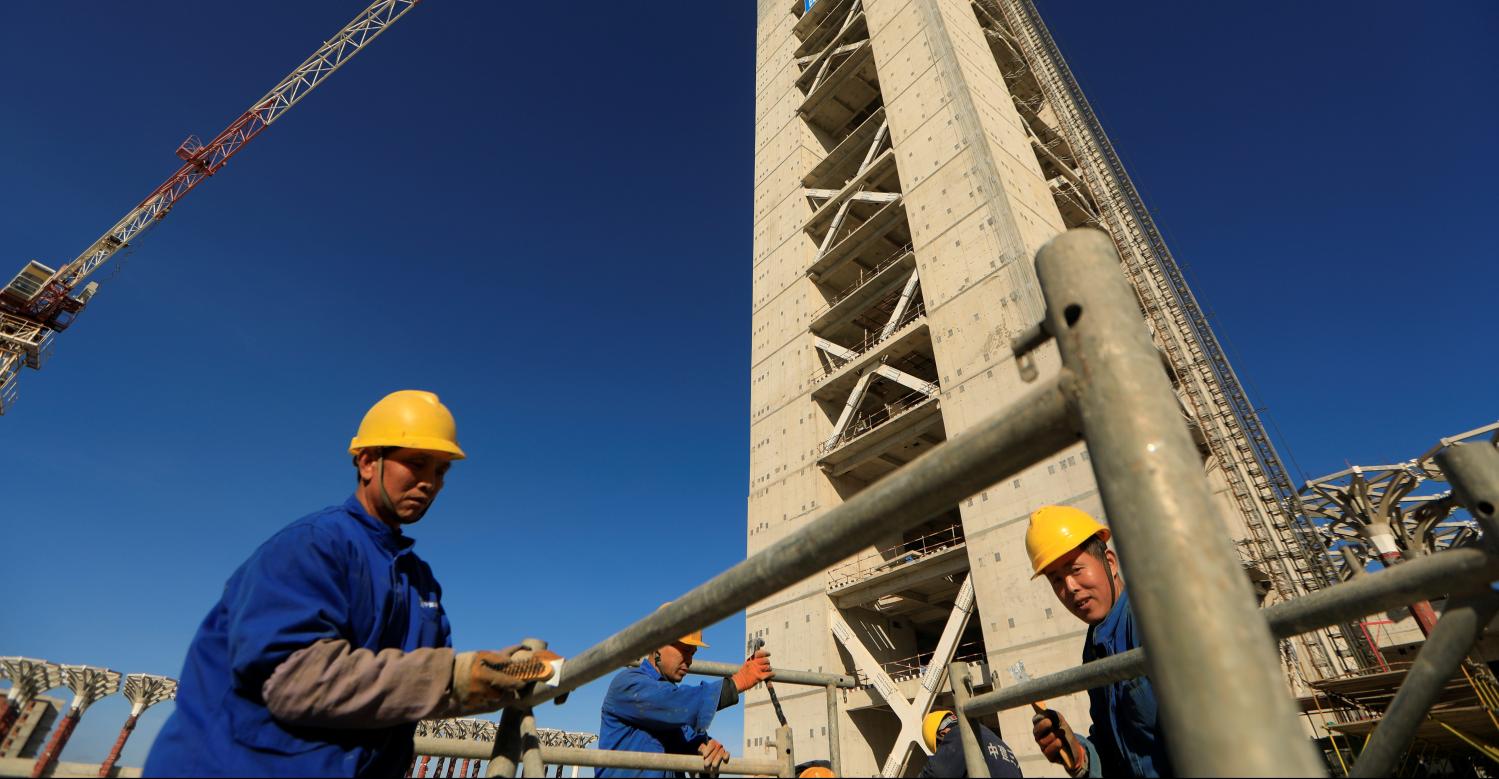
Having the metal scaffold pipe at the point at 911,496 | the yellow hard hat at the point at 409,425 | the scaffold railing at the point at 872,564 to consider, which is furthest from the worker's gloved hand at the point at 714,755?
the scaffold railing at the point at 872,564

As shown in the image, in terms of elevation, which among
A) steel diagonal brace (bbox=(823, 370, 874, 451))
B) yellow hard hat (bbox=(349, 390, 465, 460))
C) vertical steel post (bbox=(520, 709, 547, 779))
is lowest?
vertical steel post (bbox=(520, 709, 547, 779))

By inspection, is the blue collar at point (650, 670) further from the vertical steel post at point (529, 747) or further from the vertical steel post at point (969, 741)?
the vertical steel post at point (529, 747)

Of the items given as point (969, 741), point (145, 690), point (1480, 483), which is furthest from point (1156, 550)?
point (145, 690)

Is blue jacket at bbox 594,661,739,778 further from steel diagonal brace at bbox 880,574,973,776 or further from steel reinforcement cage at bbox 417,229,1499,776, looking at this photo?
steel diagonal brace at bbox 880,574,973,776

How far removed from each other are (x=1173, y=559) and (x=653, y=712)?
3.63 m

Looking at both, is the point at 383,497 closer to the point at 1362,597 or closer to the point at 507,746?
the point at 507,746

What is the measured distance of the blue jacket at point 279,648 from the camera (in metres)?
1.51

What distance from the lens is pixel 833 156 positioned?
70.3ft

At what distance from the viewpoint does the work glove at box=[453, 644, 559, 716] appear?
175cm

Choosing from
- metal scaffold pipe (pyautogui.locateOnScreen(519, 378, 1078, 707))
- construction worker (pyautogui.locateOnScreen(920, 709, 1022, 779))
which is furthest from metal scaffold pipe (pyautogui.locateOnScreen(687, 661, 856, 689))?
metal scaffold pipe (pyautogui.locateOnScreen(519, 378, 1078, 707))

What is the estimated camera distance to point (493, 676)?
1764mm

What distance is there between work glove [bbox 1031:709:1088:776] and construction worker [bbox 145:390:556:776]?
2.20m

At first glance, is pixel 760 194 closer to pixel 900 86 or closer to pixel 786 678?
pixel 900 86

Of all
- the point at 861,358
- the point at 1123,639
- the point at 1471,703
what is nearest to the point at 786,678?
the point at 1123,639
